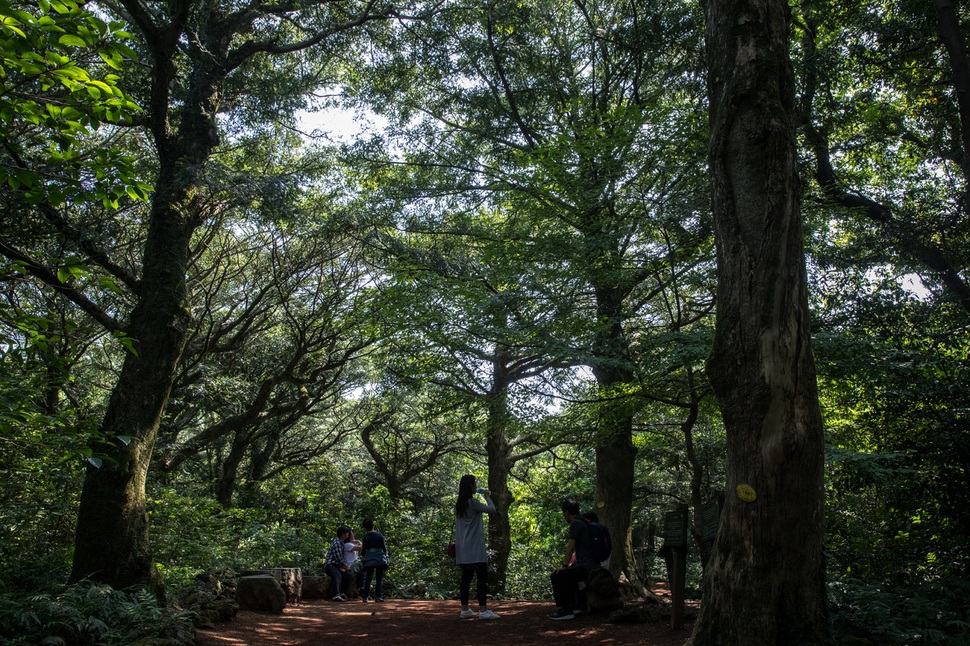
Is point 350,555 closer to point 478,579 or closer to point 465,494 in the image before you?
point 478,579

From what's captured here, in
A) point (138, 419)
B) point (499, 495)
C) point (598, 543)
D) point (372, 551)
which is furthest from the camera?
point (499, 495)

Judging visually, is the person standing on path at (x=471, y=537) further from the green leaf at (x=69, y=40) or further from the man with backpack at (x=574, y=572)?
the green leaf at (x=69, y=40)

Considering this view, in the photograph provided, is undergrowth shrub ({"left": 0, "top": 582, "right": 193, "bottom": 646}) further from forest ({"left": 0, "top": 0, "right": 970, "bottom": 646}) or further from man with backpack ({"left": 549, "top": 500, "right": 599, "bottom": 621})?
man with backpack ({"left": 549, "top": 500, "right": 599, "bottom": 621})

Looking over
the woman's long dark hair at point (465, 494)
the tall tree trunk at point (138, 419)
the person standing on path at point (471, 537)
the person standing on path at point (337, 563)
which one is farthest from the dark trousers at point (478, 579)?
the person standing on path at point (337, 563)

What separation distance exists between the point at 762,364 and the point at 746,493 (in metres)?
0.91

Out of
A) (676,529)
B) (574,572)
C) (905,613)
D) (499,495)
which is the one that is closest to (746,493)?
(905,613)

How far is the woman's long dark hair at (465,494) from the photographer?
801 centimetres

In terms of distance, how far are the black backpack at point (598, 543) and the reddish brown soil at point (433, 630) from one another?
70 centimetres

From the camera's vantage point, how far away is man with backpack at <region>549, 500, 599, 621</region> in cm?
766

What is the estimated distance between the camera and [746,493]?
14.3 ft

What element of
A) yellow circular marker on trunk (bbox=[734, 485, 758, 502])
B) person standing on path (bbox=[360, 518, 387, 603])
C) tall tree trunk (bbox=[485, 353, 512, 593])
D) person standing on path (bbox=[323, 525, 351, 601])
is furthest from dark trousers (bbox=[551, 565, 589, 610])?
tall tree trunk (bbox=[485, 353, 512, 593])

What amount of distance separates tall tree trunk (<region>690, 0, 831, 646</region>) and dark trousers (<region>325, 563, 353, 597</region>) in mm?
9117

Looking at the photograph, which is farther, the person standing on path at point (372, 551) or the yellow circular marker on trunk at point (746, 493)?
the person standing on path at point (372, 551)

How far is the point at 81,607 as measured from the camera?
5.64 m
